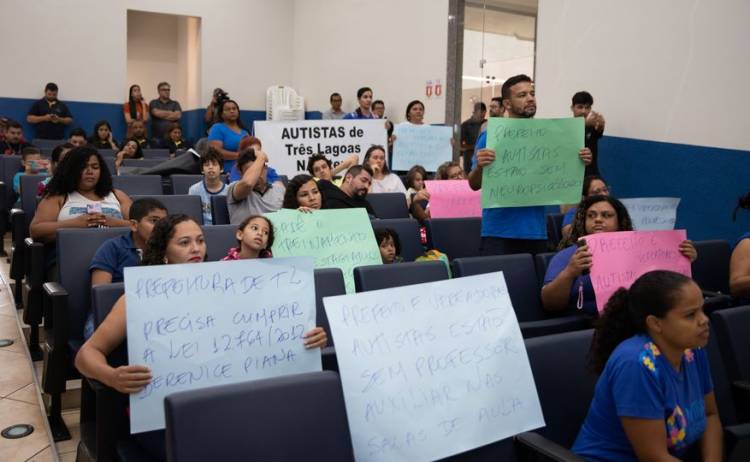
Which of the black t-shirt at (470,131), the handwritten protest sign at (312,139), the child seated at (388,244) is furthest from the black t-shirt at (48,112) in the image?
the child seated at (388,244)

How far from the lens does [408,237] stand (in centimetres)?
395

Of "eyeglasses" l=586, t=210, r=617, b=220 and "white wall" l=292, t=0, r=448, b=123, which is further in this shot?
"white wall" l=292, t=0, r=448, b=123

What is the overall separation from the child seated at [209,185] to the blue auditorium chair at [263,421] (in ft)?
10.1

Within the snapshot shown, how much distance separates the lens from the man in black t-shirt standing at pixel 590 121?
5758mm

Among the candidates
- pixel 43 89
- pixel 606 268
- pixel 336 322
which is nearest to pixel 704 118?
pixel 606 268

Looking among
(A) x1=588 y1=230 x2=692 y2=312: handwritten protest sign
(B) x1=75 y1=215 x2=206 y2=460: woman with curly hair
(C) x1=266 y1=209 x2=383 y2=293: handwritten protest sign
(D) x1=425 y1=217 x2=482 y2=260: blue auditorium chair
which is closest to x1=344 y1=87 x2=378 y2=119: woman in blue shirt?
(D) x1=425 y1=217 x2=482 y2=260: blue auditorium chair

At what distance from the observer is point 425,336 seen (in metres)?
1.79

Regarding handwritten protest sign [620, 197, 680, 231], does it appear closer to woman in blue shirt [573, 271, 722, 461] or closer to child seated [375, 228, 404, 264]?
child seated [375, 228, 404, 264]

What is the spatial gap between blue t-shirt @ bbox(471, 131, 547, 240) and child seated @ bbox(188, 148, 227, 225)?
199cm

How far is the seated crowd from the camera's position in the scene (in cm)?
175

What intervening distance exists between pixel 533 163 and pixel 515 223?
31cm

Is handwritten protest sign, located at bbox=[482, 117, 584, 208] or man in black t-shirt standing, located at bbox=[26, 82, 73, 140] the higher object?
man in black t-shirt standing, located at bbox=[26, 82, 73, 140]

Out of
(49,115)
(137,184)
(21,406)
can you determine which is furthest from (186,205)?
(49,115)

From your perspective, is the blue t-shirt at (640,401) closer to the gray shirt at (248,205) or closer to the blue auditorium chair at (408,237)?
the blue auditorium chair at (408,237)
